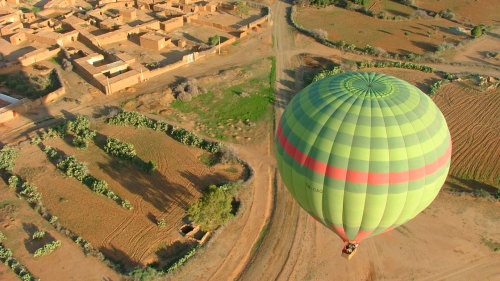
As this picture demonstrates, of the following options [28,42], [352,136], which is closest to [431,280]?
[352,136]

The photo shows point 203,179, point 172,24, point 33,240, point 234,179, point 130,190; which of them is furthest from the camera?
point 172,24

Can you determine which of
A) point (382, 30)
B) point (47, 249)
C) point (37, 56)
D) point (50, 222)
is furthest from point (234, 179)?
point (382, 30)

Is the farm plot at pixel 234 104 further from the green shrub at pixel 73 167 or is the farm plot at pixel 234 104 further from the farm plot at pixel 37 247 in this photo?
the farm plot at pixel 37 247

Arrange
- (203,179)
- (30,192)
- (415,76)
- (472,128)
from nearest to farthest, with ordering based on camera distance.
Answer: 1. (30,192)
2. (203,179)
3. (472,128)
4. (415,76)

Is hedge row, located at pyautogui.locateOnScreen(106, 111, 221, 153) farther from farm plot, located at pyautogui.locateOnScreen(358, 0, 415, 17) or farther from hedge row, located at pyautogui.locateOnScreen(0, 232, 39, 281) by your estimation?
farm plot, located at pyautogui.locateOnScreen(358, 0, 415, 17)

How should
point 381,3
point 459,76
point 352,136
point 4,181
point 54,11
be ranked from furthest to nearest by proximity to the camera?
1. point 381,3
2. point 54,11
3. point 459,76
4. point 4,181
5. point 352,136

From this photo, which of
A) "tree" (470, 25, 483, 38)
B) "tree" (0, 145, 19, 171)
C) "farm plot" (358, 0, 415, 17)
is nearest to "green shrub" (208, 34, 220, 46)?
"tree" (0, 145, 19, 171)

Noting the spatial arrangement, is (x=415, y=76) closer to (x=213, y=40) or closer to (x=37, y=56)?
(x=213, y=40)

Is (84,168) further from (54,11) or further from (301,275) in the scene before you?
(54,11)
